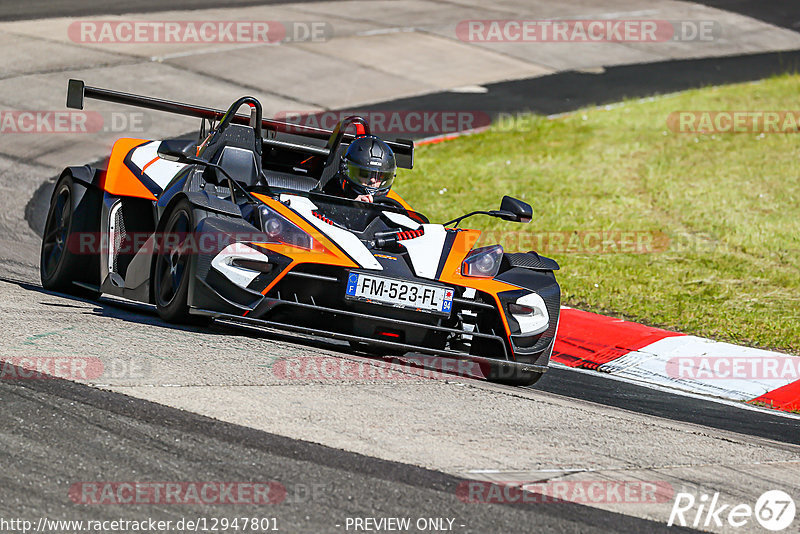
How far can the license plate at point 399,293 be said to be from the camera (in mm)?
6926

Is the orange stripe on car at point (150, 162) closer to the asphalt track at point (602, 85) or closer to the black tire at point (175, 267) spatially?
the black tire at point (175, 267)

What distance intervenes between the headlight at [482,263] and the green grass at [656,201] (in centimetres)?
311

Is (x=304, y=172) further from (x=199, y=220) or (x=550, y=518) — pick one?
(x=550, y=518)

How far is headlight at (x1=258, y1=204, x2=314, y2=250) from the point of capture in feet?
23.4

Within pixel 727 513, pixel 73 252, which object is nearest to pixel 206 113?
pixel 73 252

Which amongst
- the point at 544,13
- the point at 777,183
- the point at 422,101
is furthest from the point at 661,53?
the point at 777,183

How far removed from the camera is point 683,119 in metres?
18.5

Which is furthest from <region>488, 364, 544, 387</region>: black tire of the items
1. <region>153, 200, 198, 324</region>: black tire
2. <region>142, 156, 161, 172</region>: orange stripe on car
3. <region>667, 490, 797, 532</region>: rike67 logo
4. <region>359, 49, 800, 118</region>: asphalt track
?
<region>359, 49, 800, 118</region>: asphalt track

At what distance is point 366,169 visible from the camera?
8.09 meters

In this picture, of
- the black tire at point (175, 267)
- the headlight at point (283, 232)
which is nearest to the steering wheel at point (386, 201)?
the headlight at point (283, 232)

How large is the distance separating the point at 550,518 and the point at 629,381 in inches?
159

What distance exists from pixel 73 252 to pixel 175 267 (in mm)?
1755

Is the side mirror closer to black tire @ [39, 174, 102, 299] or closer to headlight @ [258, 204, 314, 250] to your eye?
headlight @ [258, 204, 314, 250]

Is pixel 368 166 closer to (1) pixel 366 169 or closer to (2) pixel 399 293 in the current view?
(1) pixel 366 169
